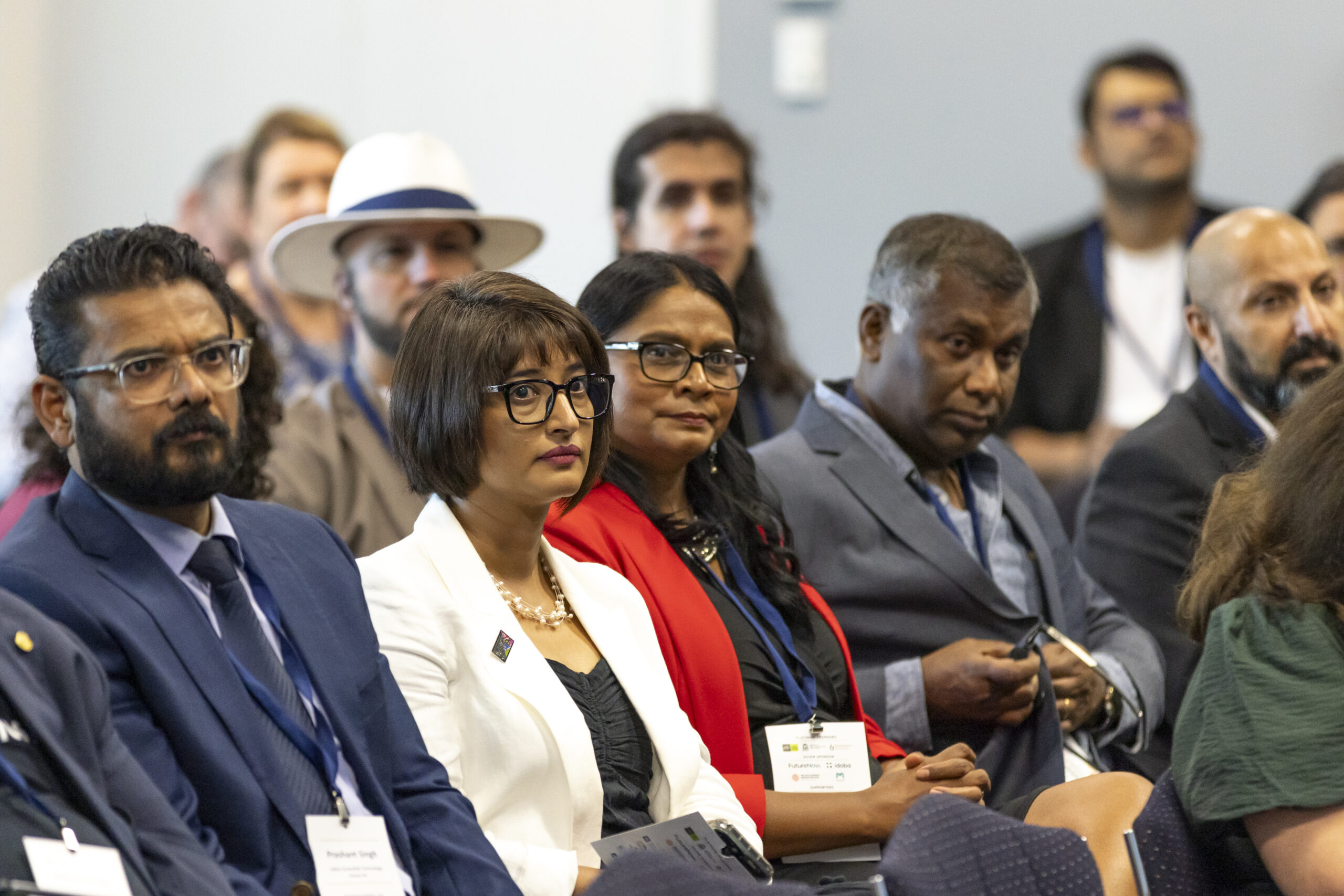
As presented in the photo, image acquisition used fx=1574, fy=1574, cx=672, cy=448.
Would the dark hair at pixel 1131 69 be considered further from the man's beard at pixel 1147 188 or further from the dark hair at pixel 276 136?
the dark hair at pixel 276 136

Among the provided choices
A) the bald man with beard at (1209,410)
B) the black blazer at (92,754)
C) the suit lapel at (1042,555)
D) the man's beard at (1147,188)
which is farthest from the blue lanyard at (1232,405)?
the black blazer at (92,754)

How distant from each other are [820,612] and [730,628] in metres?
0.25

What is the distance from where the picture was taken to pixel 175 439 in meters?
2.00

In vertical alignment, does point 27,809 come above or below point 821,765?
above

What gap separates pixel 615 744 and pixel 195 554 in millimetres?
638

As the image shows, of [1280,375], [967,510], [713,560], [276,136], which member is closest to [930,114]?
[276,136]

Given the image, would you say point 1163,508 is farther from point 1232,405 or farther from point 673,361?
point 673,361

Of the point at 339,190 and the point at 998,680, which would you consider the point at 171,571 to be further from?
the point at 339,190

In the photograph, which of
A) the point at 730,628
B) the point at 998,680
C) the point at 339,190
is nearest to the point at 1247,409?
the point at 998,680

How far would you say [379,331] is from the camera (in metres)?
3.64

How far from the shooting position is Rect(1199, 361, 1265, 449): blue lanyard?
3326 millimetres

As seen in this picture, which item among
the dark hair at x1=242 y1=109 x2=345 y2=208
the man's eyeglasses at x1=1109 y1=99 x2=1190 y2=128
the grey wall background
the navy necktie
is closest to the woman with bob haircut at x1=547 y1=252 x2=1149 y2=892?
the navy necktie

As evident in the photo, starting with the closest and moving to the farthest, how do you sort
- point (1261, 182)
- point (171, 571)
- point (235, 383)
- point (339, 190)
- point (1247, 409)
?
point (171, 571) → point (235, 383) → point (1247, 409) → point (339, 190) → point (1261, 182)

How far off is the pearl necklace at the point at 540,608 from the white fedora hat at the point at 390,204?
153 cm
